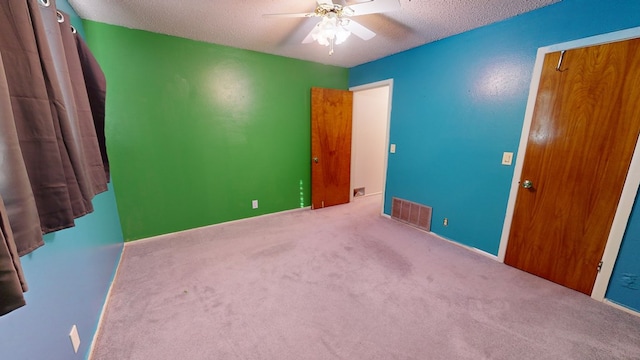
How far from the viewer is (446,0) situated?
1.77m

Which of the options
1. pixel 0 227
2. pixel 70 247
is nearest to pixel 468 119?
Answer: pixel 0 227

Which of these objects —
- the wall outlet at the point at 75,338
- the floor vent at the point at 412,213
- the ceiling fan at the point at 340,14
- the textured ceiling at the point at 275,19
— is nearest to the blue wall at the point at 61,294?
the wall outlet at the point at 75,338

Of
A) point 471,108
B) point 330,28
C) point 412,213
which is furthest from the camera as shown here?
point 412,213

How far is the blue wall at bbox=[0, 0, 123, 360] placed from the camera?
34.3 inches

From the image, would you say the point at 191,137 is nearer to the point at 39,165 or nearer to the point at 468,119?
the point at 39,165

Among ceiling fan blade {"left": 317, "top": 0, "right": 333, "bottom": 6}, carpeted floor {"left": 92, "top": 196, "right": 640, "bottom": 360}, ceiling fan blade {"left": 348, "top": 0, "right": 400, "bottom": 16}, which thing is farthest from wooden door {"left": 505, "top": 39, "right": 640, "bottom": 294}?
ceiling fan blade {"left": 317, "top": 0, "right": 333, "bottom": 6}

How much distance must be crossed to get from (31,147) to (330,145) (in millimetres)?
3170

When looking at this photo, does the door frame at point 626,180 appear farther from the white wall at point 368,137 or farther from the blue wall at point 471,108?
the white wall at point 368,137

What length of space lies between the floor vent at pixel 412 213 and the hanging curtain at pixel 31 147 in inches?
123

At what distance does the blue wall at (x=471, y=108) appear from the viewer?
1847mm

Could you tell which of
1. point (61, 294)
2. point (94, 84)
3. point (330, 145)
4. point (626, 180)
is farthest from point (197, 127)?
point (626, 180)

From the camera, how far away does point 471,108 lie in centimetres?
243

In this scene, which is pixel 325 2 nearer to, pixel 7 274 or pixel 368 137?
pixel 7 274

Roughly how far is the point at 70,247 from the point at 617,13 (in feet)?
12.5
